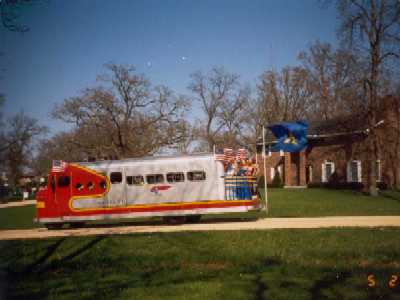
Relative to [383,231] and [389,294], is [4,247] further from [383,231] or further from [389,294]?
[383,231]

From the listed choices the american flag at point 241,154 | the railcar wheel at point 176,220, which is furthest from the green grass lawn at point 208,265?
the american flag at point 241,154

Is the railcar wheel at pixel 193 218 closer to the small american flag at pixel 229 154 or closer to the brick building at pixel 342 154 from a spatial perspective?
the small american flag at pixel 229 154

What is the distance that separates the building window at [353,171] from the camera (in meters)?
40.1

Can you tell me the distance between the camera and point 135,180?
18.2 m

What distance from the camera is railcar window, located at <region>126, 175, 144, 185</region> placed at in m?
18.2

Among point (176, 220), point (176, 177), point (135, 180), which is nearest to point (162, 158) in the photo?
point (176, 177)

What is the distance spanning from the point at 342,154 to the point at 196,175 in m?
27.8

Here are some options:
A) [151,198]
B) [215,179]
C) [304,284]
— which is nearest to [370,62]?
[215,179]

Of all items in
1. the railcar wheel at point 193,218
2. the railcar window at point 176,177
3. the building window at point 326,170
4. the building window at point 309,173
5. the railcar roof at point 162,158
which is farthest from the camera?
the building window at point 309,173

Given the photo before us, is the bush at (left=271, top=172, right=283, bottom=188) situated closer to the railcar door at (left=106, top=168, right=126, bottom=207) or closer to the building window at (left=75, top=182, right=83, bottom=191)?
the railcar door at (left=106, top=168, right=126, bottom=207)

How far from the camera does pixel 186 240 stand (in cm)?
1324

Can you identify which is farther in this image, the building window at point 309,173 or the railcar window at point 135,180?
the building window at point 309,173
